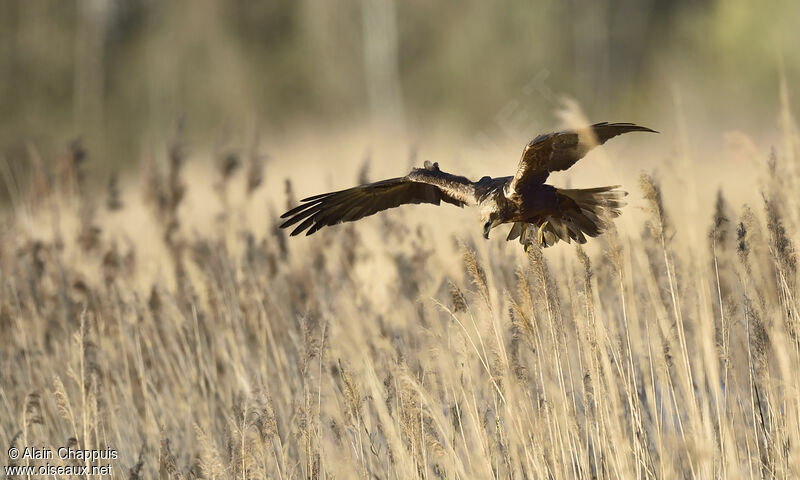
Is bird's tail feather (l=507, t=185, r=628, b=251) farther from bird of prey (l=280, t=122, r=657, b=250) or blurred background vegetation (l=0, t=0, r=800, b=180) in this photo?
blurred background vegetation (l=0, t=0, r=800, b=180)

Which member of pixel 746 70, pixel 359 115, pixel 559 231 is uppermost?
pixel 359 115

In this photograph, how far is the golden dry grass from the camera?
9.03 feet

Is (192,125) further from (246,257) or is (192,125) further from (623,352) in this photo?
(623,352)

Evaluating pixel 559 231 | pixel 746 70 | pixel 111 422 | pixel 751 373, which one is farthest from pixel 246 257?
pixel 746 70

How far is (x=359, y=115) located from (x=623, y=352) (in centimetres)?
1682

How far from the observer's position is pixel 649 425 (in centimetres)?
331

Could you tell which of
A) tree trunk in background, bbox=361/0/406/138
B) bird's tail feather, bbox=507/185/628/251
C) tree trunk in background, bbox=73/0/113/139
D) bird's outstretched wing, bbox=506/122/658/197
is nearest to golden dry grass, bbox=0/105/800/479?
bird's tail feather, bbox=507/185/628/251

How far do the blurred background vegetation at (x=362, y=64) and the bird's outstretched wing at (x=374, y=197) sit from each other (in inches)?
403

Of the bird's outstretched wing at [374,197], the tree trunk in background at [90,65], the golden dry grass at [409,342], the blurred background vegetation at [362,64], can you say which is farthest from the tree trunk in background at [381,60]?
the bird's outstretched wing at [374,197]

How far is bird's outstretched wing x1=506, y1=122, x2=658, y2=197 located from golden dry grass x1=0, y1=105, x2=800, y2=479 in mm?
330

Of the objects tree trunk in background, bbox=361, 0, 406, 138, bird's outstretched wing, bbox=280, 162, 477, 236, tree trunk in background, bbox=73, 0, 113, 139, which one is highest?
tree trunk in background, bbox=73, 0, 113, 139

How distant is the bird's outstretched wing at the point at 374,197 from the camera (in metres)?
4.08

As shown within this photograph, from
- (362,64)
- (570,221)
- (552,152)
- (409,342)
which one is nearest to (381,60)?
(362,64)

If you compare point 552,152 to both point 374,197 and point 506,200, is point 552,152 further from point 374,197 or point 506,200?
point 374,197
